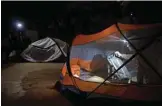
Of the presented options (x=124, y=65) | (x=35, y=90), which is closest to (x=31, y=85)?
(x=35, y=90)

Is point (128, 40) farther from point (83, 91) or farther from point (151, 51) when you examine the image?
point (83, 91)

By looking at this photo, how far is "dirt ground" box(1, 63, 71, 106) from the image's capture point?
10.9 ft

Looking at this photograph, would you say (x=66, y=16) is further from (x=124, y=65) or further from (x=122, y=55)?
(x=124, y=65)

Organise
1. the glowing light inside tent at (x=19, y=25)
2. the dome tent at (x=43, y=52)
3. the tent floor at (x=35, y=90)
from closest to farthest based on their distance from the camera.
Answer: the tent floor at (x=35, y=90) < the dome tent at (x=43, y=52) < the glowing light inside tent at (x=19, y=25)

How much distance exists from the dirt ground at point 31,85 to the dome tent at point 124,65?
379 mm

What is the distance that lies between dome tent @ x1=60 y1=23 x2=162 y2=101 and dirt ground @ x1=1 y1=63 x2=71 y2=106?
38 centimetres

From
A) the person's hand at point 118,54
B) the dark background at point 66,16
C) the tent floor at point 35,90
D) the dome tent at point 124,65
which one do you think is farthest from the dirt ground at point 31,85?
the dark background at point 66,16

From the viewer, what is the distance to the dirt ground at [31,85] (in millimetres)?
3330

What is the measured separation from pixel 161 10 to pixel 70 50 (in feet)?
12.0

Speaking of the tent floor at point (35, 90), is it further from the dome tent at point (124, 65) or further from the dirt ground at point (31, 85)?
the dome tent at point (124, 65)

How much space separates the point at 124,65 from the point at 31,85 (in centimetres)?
181

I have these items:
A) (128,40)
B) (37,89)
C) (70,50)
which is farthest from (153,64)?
(37,89)

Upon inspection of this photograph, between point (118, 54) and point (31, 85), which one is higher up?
point (118, 54)

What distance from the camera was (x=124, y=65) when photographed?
3.16m
